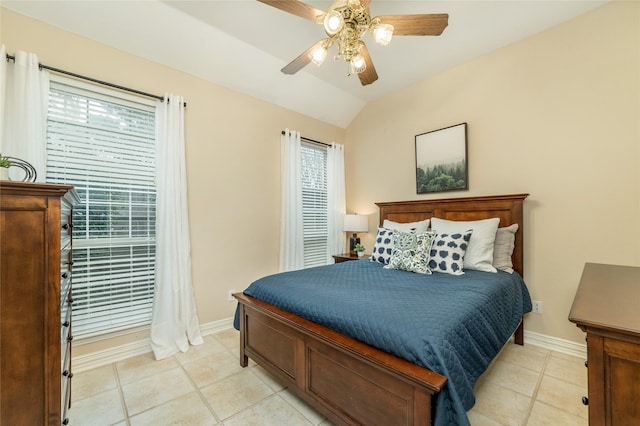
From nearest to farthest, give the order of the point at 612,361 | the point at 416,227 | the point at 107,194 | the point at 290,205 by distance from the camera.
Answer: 1. the point at 612,361
2. the point at 107,194
3. the point at 416,227
4. the point at 290,205

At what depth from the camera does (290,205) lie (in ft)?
11.4

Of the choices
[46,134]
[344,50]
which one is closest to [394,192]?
[344,50]

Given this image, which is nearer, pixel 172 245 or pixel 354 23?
pixel 354 23

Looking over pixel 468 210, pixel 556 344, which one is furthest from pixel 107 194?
pixel 556 344

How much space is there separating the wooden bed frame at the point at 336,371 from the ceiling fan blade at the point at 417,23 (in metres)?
1.93

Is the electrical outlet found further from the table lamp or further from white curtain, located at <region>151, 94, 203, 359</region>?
white curtain, located at <region>151, 94, 203, 359</region>

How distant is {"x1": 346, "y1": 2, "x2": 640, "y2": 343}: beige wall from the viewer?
2.14 metres

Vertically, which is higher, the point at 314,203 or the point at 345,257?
the point at 314,203

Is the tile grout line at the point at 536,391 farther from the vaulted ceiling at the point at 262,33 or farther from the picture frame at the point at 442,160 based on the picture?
the vaulted ceiling at the point at 262,33

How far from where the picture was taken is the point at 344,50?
5.96ft

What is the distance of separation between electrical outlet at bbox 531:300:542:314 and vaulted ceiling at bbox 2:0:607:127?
2556 mm

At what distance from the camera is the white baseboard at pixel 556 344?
90.8 inches

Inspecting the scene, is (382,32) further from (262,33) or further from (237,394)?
(237,394)

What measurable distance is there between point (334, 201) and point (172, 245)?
7.51ft
